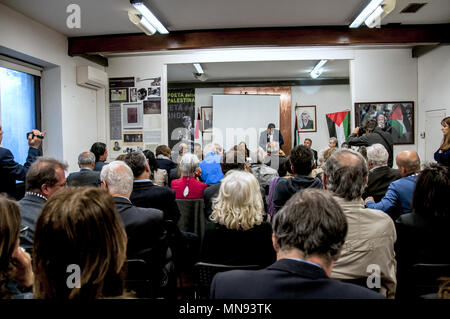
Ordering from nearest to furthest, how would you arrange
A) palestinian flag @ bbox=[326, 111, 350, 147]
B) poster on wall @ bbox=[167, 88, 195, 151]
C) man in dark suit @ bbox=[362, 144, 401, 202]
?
man in dark suit @ bbox=[362, 144, 401, 202] < palestinian flag @ bbox=[326, 111, 350, 147] < poster on wall @ bbox=[167, 88, 195, 151]

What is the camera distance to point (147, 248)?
81.5 inches

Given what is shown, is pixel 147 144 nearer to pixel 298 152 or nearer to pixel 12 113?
pixel 12 113

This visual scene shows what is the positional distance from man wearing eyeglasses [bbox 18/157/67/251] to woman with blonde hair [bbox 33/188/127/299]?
1109mm

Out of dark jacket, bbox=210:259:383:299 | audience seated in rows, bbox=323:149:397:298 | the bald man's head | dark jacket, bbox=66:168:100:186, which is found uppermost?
the bald man's head

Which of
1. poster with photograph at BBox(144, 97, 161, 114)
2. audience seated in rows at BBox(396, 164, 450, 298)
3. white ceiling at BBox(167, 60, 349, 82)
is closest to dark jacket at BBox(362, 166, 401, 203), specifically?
audience seated in rows at BBox(396, 164, 450, 298)

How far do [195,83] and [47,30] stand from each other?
545cm

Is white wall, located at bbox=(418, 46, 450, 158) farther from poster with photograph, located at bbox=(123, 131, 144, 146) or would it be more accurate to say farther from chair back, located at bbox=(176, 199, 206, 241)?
poster with photograph, located at bbox=(123, 131, 144, 146)

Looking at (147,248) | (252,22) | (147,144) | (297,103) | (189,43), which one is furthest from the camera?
(297,103)

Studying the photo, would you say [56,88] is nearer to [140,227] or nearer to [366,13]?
[140,227]

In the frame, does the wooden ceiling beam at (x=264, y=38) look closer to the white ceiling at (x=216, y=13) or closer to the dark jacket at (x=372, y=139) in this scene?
the white ceiling at (x=216, y=13)

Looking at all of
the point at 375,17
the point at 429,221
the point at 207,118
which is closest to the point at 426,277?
the point at 429,221

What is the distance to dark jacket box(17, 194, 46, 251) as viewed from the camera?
1766mm

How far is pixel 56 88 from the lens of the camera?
5.36 meters
